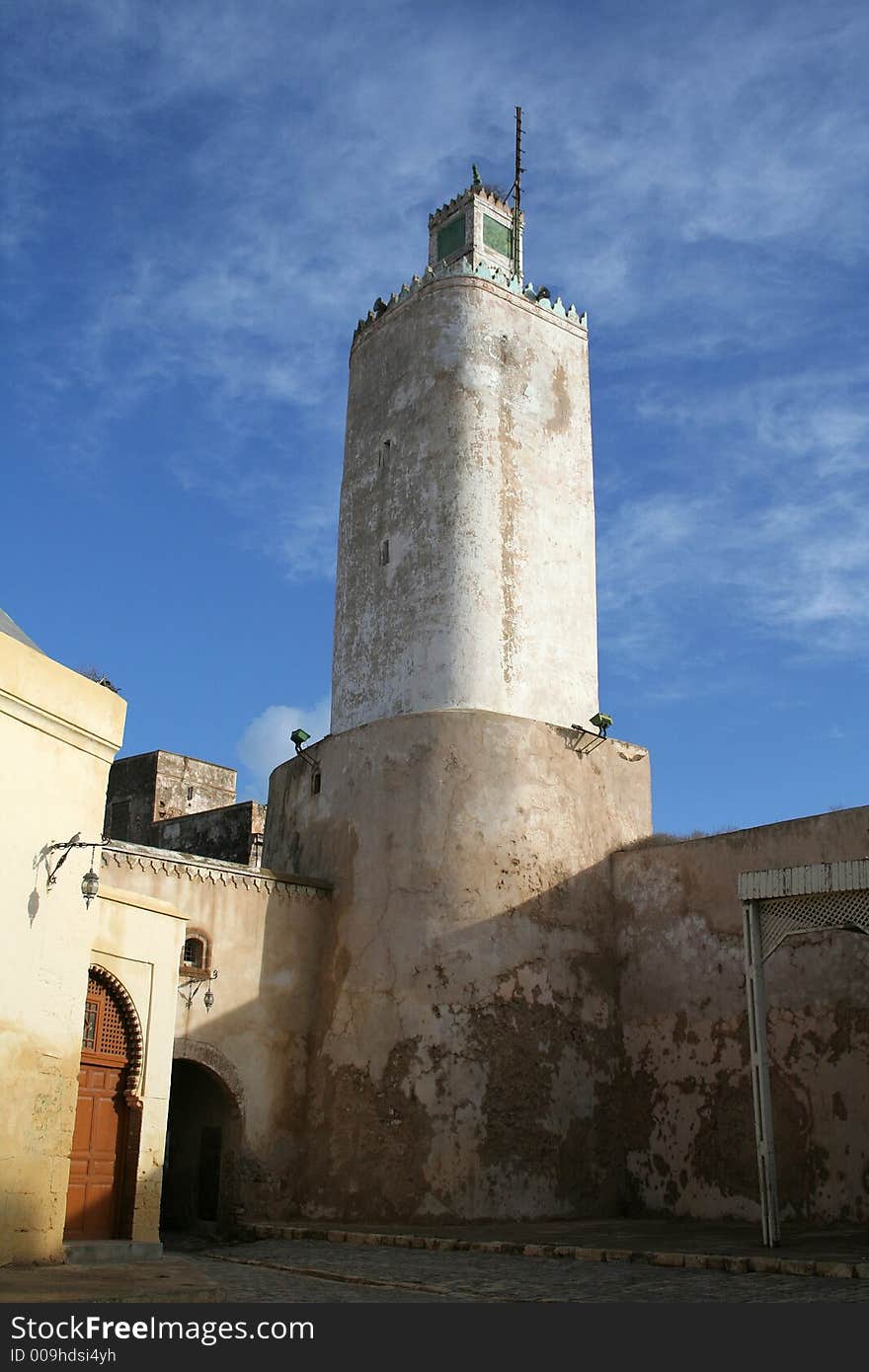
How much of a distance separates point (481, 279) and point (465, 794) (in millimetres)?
8724

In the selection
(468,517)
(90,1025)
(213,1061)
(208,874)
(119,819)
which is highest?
(468,517)

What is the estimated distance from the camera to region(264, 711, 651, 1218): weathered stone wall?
627 inches

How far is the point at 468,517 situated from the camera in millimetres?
19375

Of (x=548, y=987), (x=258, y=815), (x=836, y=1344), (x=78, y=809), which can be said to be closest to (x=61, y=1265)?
(x=78, y=809)

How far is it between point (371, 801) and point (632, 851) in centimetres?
363

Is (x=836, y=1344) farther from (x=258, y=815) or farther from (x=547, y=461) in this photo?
(x=258, y=815)

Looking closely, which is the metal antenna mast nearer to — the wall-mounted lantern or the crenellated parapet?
the crenellated parapet

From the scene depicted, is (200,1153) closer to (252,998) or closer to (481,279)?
(252,998)

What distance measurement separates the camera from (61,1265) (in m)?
10.1

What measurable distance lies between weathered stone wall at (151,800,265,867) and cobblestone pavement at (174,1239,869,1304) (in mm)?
13225

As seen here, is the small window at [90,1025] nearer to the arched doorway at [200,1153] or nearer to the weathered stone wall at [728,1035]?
the arched doorway at [200,1153]

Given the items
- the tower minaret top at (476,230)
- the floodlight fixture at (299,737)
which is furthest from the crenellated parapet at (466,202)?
the floodlight fixture at (299,737)

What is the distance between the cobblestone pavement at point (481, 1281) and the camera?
867 cm

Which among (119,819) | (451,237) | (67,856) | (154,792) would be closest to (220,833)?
(154,792)
